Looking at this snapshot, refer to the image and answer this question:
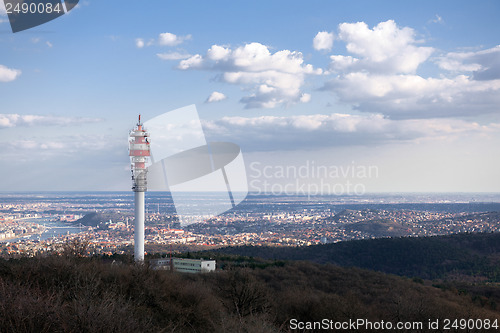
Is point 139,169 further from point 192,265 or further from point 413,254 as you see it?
point 413,254

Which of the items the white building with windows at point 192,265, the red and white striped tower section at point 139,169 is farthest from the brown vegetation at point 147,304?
the red and white striped tower section at point 139,169

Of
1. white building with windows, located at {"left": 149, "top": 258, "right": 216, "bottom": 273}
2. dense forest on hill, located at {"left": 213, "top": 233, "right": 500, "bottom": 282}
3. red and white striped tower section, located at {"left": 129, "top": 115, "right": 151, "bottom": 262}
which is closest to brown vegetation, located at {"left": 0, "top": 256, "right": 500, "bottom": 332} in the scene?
white building with windows, located at {"left": 149, "top": 258, "right": 216, "bottom": 273}

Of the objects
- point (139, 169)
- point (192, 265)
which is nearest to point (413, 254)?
point (192, 265)

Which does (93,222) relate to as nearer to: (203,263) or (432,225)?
(203,263)

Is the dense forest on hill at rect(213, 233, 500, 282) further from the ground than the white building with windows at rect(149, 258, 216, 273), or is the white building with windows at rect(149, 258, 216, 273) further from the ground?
the white building with windows at rect(149, 258, 216, 273)

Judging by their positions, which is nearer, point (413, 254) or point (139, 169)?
point (139, 169)

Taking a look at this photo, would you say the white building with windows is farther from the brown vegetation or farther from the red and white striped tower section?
the brown vegetation

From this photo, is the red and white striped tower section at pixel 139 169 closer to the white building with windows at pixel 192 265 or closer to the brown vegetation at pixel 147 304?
the white building with windows at pixel 192 265
